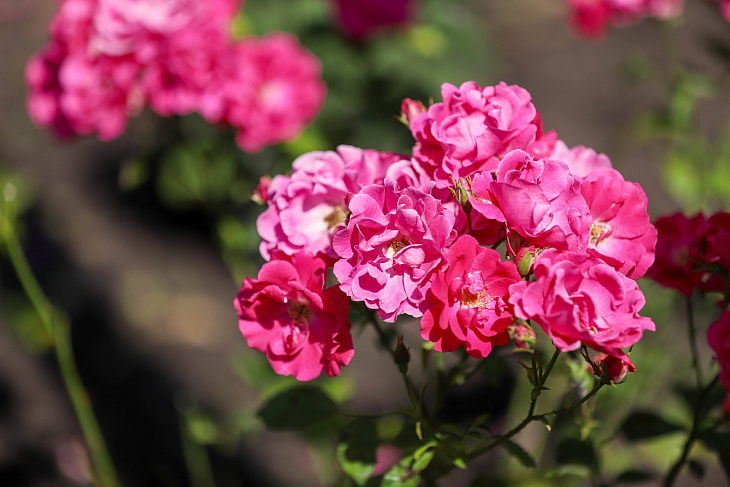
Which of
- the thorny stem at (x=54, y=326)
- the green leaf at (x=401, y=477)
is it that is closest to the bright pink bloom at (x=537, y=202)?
the green leaf at (x=401, y=477)

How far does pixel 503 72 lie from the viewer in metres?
3.92

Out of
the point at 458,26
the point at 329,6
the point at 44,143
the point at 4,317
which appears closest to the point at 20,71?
the point at 44,143

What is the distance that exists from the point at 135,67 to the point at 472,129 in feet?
3.81

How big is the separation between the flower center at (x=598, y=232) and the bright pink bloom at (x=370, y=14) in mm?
1968

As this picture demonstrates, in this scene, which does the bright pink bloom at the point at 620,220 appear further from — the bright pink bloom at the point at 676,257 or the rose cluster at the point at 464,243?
the bright pink bloom at the point at 676,257

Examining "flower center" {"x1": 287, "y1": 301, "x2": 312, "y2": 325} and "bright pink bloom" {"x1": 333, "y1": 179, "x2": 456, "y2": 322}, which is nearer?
"bright pink bloom" {"x1": 333, "y1": 179, "x2": 456, "y2": 322}

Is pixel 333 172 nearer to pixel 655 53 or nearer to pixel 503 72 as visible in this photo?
pixel 503 72

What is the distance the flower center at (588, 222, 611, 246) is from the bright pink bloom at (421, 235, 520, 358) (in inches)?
8.3

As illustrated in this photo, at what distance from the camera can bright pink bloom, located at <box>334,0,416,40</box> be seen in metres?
2.59

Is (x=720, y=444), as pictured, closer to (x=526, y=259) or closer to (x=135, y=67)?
(x=526, y=259)

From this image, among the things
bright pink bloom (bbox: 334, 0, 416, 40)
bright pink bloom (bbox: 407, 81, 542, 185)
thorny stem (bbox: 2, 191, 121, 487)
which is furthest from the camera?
bright pink bloom (bbox: 334, 0, 416, 40)

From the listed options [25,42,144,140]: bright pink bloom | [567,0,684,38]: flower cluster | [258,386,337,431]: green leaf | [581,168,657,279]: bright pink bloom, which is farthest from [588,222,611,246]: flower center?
[567,0,684,38]: flower cluster

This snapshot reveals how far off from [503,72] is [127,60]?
2.88 metres

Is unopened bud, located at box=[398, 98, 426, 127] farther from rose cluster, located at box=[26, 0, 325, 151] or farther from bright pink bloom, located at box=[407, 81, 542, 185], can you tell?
rose cluster, located at box=[26, 0, 325, 151]
